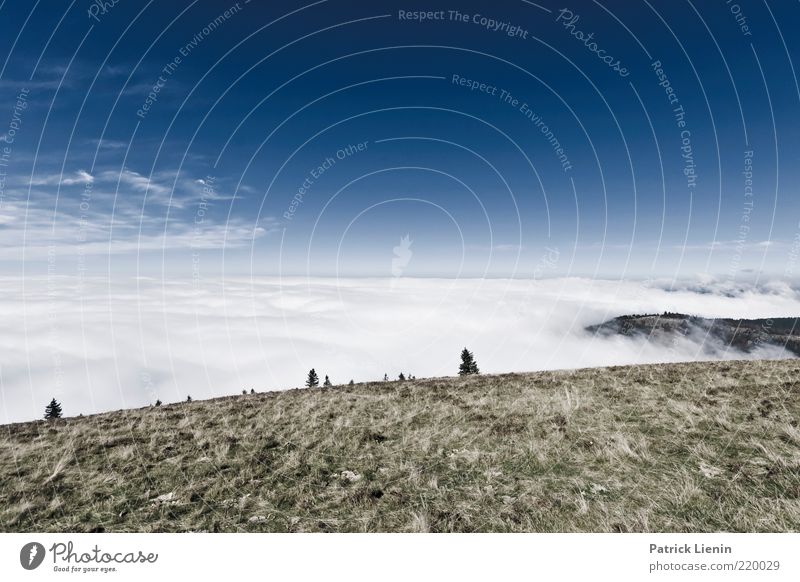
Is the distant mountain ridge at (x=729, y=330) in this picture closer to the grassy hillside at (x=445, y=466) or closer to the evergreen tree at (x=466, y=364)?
the grassy hillside at (x=445, y=466)

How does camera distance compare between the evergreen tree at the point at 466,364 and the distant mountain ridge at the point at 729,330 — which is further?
the evergreen tree at the point at 466,364

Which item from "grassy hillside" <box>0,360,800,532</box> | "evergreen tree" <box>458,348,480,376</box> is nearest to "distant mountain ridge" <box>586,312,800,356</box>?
"grassy hillside" <box>0,360,800,532</box>

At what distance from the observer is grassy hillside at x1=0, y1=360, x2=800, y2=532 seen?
6.42 metres

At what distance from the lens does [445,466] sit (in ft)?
27.4

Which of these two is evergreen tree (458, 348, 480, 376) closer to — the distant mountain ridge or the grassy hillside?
the distant mountain ridge

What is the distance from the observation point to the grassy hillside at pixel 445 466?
253 inches

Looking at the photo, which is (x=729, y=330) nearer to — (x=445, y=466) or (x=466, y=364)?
(x=445, y=466)

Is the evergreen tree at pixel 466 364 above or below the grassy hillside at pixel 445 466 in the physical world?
below

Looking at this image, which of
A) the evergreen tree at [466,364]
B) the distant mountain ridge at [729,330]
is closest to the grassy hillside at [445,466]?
the distant mountain ridge at [729,330]

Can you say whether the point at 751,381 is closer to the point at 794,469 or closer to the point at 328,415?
the point at 794,469

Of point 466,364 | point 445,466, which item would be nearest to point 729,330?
point 445,466

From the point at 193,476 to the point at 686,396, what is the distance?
1431 centimetres

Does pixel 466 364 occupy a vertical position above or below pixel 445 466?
below

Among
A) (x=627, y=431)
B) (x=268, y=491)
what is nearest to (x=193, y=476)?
(x=268, y=491)
